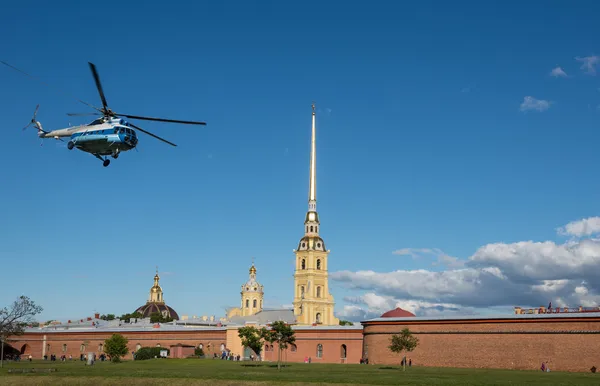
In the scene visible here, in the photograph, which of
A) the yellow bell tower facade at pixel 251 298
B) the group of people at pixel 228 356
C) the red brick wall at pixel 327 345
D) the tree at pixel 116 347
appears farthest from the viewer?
the yellow bell tower facade at pixel 251 298

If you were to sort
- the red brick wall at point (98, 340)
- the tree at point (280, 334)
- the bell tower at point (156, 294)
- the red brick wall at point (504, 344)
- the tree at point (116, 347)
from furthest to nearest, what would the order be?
1. the bell tower at point (156, 294)
2. the red brick wall at point (98, 340)
3. the tree at point (116, 347)
4. the tree at point (280, 334)
5. the red brick wall at point (504, 344)

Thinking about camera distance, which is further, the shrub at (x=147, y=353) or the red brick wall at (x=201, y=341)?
the shrub at (x=147, y=353)

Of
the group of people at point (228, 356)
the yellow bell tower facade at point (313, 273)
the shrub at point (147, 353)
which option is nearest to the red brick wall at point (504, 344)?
the group of people at point (228, 356)

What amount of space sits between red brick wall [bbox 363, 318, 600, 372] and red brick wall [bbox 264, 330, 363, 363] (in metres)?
5.41

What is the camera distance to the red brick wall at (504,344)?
57.0m

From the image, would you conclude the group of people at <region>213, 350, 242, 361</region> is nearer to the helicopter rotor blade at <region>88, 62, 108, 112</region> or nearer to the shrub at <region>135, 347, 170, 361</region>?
the shrub at <region>135, 347, 170, 361</region>

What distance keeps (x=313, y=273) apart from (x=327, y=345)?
53.2m

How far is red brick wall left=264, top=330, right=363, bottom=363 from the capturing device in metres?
74.2

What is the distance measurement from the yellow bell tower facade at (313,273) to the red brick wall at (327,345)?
1891 inches

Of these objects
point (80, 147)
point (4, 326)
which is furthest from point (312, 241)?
point (80, 147)

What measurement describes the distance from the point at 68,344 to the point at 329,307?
50.7 metres

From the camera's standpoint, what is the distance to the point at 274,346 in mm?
80750

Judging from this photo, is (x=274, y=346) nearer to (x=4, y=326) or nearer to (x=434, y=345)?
(x=434, y=345)

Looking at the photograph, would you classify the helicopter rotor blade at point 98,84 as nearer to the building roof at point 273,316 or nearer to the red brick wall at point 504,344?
the red brick wall at point 504,344
